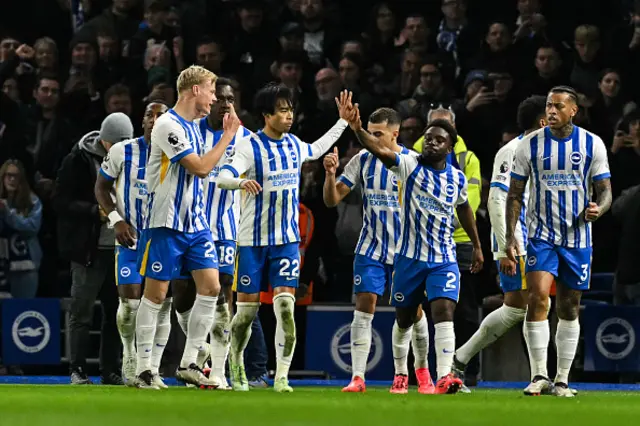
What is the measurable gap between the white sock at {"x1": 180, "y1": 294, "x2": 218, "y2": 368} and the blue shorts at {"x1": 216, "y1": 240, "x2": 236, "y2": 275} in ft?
3.82

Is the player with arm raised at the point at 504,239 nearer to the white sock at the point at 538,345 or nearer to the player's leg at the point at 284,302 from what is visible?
the white sock at the point at 538,345

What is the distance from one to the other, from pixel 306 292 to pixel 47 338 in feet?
8.62

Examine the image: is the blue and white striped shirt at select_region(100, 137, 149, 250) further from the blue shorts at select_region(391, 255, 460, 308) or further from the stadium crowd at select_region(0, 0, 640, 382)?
the blue shorts at select_region(391, 255, 460, 308)

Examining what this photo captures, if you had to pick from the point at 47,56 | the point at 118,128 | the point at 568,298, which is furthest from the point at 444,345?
the point at 47,56

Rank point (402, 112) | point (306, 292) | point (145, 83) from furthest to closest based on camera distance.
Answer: point (145, 83)
point (402, 112)
point (306, 292)

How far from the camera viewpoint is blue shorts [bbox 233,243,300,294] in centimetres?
1080

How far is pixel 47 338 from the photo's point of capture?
14.7 meters

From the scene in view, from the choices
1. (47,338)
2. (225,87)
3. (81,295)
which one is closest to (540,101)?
(225,87)

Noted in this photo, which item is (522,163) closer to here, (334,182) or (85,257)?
(334,182)

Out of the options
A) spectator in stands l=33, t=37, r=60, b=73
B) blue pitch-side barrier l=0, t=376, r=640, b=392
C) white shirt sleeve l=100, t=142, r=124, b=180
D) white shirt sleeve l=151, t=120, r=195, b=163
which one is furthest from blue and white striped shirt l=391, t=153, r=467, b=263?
spectator in stands l=33, t=37, r=60, b=73

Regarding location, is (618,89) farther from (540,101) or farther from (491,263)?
(540,101)

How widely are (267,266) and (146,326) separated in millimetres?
1152

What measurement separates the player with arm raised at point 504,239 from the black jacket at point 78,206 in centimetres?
348

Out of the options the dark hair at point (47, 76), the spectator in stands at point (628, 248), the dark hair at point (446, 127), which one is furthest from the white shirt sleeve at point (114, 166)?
the dark hair at point (47, 76)
